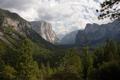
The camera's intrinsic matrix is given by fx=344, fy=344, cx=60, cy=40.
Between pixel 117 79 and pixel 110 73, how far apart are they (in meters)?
1.47

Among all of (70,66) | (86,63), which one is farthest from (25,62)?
(86,63)

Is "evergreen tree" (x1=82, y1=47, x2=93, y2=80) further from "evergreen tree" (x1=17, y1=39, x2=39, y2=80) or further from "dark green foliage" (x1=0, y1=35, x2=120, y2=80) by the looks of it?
"evergreen tree" (x1=17, y1=39, x2=39, y2=80)

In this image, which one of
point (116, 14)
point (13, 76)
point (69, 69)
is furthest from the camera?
point (13, 76)

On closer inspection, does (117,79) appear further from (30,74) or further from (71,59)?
(71,59)

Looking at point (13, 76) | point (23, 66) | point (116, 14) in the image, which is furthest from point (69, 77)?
point (116, 14)

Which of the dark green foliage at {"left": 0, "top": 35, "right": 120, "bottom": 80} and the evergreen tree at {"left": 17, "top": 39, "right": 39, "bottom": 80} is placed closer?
the dark green foliage at {"left": 0, "top": 35, "right": 120, "bottom": 80}

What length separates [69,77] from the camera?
70188 millimetres

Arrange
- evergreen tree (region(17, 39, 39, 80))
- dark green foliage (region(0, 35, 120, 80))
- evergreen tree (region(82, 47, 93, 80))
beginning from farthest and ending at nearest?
evergreen tree (region(82, 47, 93, 80)) → evergreen tree (region(17, 39, 39, 80)) → dark green foliage (region(0, 35, 120, 80))

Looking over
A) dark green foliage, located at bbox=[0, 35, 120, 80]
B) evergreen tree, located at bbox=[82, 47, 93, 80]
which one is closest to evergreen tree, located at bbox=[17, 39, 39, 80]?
dark green foliage, located at bbox=[0, 35, 120, 80]

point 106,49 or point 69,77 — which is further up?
point 106,49

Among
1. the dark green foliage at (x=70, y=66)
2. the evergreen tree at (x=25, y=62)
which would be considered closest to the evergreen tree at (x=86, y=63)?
the dark green foliage at (x=70, y=66)

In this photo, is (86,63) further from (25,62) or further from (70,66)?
(25,62)

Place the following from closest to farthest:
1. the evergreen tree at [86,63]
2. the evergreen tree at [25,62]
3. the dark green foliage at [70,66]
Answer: the dark green foliage at [70,66], the evergreen tree at [25,62], the evergreen tree at [86,63]

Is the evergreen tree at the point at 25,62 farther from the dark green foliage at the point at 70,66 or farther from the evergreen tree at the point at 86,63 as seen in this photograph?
the evergreen tree at the point at 86,63
